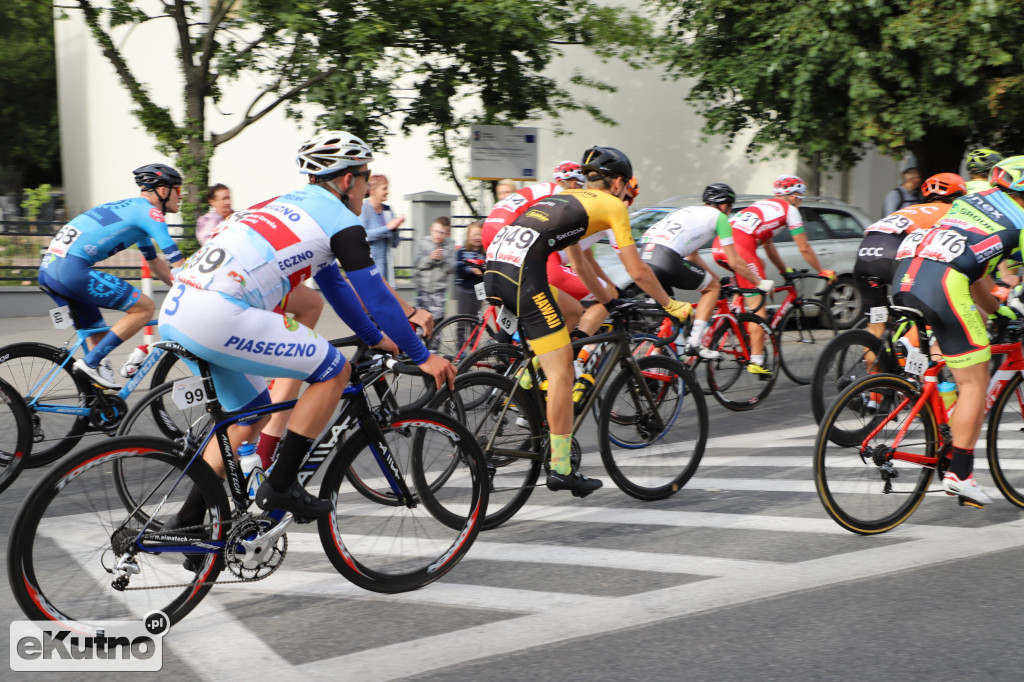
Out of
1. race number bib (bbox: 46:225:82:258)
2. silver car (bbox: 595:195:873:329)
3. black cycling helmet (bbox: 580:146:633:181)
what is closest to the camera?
black cycling helmet (bbox: 580:146:633:181)

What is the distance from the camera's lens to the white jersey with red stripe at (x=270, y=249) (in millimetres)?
3920

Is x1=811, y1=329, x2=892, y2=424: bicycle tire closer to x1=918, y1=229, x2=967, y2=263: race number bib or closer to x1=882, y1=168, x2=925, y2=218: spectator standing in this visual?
x1=918, y1=229, x2=967, y2=263: race number bib

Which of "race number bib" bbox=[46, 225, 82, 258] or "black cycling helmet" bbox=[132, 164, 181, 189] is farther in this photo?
"black cycling helmet" bbox=[132, 164, 181, 189]

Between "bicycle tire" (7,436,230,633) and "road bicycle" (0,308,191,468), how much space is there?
9.48ft

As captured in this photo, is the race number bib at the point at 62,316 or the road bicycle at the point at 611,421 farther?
the race number bib at the point at 62,316

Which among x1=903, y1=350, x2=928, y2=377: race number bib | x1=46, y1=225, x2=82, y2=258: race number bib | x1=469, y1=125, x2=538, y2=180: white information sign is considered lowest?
x1=903, y1=350, x2=928, y2=377: race number bib

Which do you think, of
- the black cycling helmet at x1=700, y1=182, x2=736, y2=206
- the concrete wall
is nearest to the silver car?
the black cycling helmet at x1=700, y1=182, x2=736, y2=206

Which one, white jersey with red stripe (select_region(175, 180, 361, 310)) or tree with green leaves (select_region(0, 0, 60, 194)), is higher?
tree with green leaves (select_region(0, 0, 60, 194))

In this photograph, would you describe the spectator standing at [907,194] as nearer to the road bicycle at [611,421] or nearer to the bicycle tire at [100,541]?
the road bicycle at [611,421]

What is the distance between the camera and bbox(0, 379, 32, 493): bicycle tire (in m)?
6.17

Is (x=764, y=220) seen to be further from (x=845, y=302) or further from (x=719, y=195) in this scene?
(x=845, y=302)

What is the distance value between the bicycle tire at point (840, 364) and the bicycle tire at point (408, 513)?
3.17 m

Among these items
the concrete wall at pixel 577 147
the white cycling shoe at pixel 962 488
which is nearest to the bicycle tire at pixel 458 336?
the white cycling shoe at pixel 962 488

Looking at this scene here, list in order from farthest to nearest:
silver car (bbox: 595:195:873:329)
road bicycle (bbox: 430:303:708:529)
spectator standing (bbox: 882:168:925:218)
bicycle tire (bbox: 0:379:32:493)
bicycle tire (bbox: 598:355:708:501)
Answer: spectator standing (bbox: 882:168:925:218)
silver car (bbox: 595:195:873:329)
bicycle tire (bbox: 0:379:32:493)
bicycle tire (bbox: 598:355:708:501)
road bicycle (bbox: 430:303:708:529)
